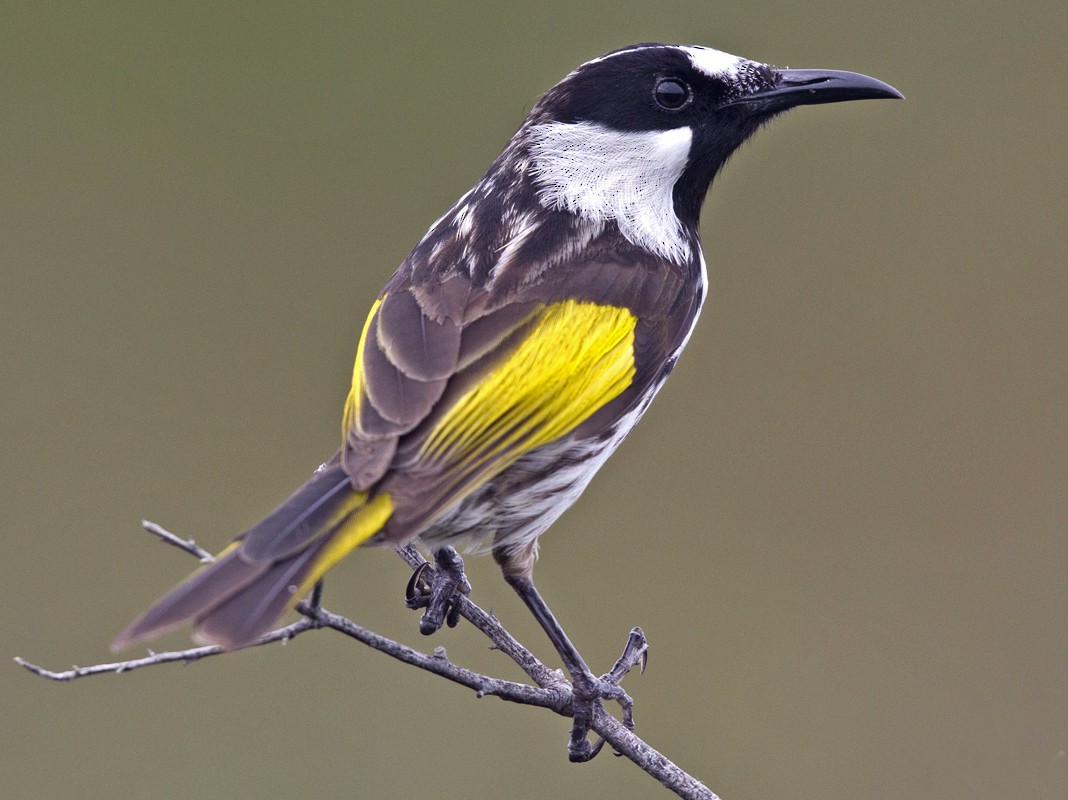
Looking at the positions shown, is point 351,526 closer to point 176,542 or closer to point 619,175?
point 176,542

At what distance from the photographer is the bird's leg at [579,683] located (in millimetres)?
3969

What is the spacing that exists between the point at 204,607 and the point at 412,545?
4.68ft

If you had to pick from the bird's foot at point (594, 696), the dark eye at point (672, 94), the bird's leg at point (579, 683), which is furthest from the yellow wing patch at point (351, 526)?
the dark eye at point (672, 94)

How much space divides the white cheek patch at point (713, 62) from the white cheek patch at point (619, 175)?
21cm

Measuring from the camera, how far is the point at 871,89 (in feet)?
14.5

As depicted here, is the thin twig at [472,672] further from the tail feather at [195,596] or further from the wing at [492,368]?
the wing at [492,368]

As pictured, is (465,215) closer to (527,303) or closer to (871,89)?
(527,303)

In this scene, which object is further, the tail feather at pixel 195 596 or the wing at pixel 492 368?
the wing at pixel 492 368

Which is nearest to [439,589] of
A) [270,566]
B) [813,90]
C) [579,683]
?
[579,683]

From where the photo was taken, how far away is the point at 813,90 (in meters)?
4.44

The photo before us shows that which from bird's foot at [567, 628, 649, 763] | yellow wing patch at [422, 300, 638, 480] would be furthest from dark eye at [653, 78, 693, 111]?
bird's foot at [567, 628, 649, 763]

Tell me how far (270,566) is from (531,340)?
1065mm

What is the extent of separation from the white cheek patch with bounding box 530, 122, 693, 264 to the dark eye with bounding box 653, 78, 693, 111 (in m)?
0.08

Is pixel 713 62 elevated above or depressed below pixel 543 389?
above
